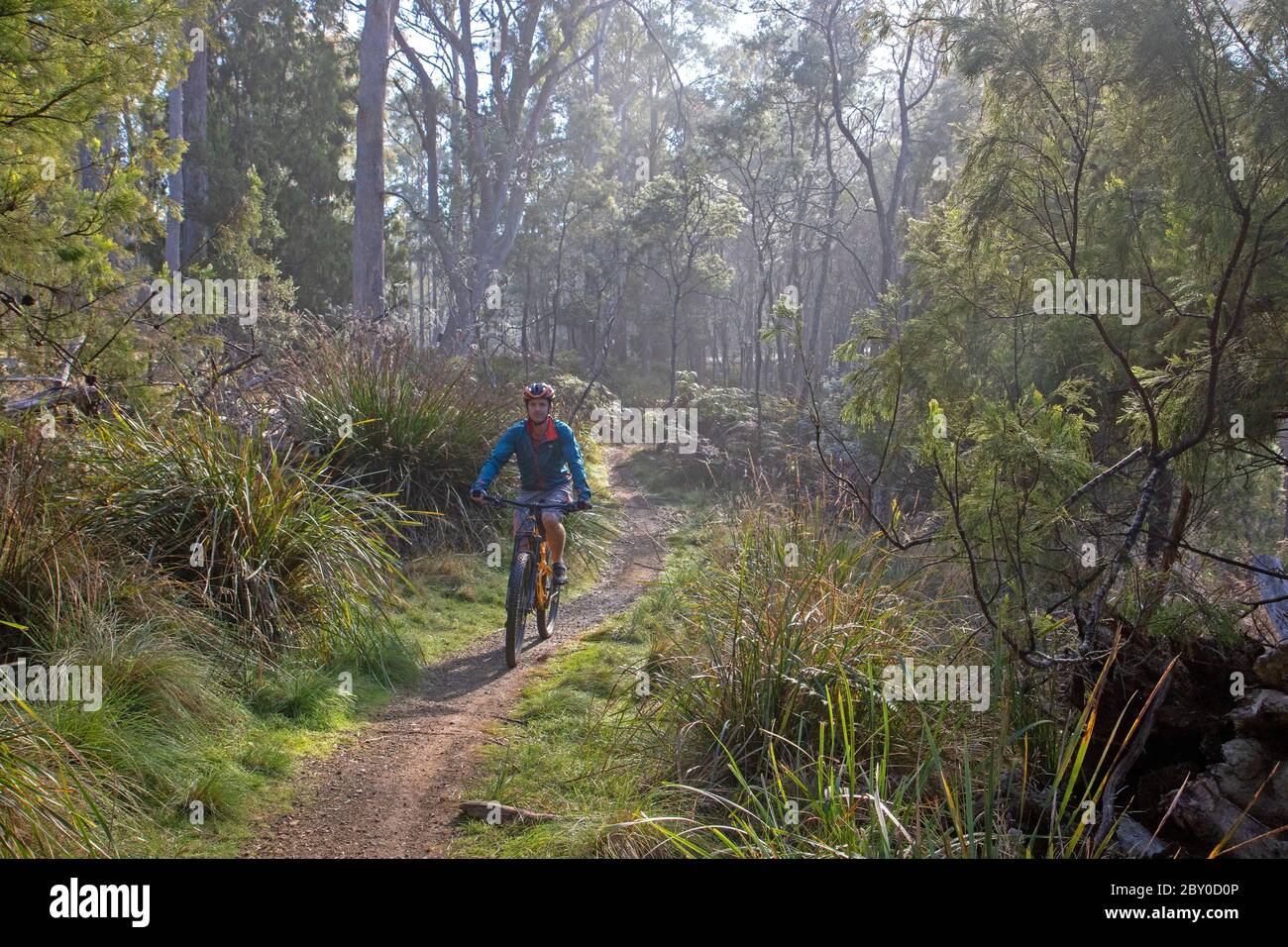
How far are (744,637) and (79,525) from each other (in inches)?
151

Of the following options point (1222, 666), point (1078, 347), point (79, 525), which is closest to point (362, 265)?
point (79, 525)

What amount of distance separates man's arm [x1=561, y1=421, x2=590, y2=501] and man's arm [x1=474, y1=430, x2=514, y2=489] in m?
0.44

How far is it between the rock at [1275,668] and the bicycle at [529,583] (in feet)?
14.8

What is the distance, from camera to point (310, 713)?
5180 mm

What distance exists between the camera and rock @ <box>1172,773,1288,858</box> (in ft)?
12.4

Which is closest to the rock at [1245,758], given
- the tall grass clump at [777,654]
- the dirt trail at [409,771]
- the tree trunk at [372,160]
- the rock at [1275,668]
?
the rock at [1275,668]

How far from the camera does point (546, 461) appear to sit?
24.5ft

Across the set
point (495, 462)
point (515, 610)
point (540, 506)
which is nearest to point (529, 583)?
point (515, 610)

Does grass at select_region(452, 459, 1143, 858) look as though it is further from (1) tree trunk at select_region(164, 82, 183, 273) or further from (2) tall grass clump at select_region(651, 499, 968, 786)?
(1) tree trunk at select_region(164, 82, 183, 273)

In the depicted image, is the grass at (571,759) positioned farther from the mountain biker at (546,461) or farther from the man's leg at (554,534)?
the mountain biker at (546,461)

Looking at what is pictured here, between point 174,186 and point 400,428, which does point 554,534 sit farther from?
point 174,186

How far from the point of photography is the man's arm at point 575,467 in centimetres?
720
